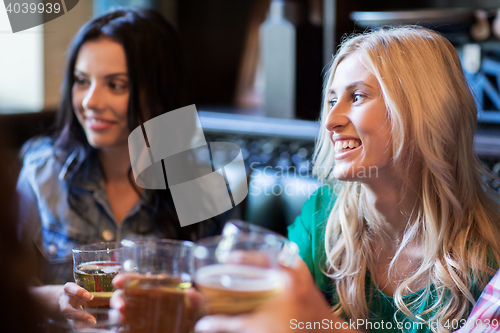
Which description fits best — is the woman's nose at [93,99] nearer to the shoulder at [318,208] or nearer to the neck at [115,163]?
the neck at [115,163]

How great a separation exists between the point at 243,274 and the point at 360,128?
1.85ft

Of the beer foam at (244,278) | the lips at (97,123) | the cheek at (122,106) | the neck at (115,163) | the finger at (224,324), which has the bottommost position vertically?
the neck at (115,163)

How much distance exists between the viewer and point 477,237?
98 cm

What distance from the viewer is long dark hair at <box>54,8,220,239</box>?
4.43ft

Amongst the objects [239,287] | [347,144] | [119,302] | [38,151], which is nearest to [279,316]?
[239,287]

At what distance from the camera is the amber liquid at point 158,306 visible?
1.81 feet

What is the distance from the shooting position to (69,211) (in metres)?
1.35

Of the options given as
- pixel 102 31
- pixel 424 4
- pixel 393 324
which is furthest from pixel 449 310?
pixel 424 4

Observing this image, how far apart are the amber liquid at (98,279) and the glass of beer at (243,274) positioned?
0.87 feet

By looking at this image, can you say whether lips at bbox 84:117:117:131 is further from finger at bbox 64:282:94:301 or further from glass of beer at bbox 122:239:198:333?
glass of beer at bbox 122:239:198:333

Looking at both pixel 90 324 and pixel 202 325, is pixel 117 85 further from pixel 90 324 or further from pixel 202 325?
pixel 202 325

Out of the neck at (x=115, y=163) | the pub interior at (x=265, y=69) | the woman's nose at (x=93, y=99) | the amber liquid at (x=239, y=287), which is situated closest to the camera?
the amber liquid at (x=239, y=287)

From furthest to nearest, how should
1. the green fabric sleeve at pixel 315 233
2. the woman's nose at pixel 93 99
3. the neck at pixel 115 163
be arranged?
the neck at pixel 115 163
the woman's nose at pixel 93 99
the green fabric sleeve at pixel 315 233

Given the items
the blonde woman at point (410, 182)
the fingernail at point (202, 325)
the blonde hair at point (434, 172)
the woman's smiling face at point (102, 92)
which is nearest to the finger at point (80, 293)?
the fingernail at point (202, 325)
